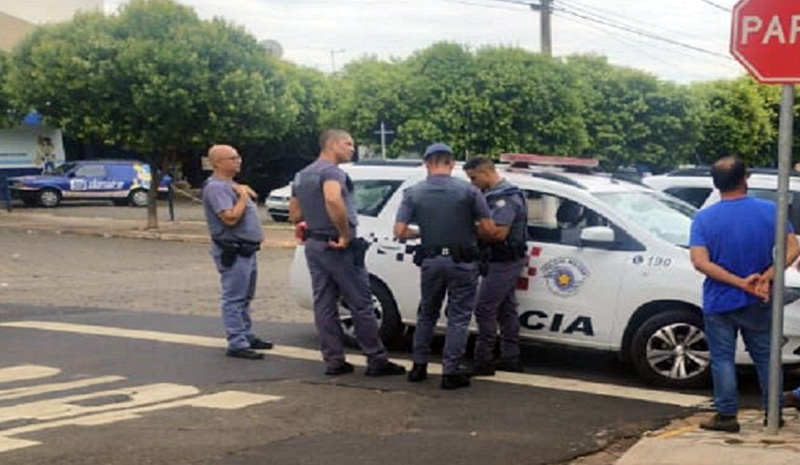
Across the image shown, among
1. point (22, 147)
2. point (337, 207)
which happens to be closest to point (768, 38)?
point (337, 207)

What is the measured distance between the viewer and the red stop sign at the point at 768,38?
582 centimetres

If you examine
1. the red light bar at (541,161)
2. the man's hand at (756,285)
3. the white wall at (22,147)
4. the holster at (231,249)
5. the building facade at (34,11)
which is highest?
the building facade at (34,11)

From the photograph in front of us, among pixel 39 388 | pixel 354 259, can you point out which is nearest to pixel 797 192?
pixel 354 259

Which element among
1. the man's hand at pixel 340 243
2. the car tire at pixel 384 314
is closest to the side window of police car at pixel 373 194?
the car tire at pixel 384 314

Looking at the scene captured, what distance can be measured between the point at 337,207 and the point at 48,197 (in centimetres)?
2869

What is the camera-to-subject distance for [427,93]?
28.9 meters

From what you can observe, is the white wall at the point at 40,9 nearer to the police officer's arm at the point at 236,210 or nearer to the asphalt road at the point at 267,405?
the asphalt road at the point at 267,405

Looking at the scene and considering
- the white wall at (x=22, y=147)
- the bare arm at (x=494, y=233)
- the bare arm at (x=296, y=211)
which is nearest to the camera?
the bare arm at (x=494, y=233)

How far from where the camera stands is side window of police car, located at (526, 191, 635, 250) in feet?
28.4

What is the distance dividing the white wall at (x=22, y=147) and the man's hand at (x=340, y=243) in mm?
31106

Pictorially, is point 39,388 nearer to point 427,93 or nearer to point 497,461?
point 497,461

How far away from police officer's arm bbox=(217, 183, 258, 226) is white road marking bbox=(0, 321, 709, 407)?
1.23 meters

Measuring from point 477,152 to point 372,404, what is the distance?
21961 mm

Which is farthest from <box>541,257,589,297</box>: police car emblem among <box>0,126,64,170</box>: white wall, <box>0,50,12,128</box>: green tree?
<box>0,126,64,170</box>: white wall
